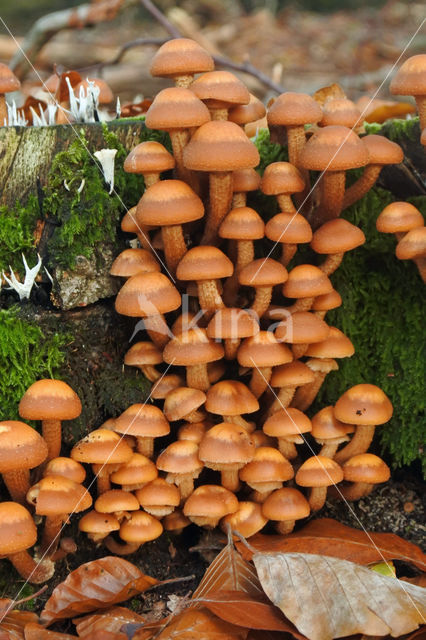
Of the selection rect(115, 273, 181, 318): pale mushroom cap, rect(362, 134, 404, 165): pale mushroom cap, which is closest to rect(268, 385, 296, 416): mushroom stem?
rect(115, 273, 181, 318): pale mushroom cap

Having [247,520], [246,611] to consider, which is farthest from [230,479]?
[246,611]

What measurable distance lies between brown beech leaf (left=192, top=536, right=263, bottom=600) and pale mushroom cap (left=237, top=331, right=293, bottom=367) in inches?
31.7

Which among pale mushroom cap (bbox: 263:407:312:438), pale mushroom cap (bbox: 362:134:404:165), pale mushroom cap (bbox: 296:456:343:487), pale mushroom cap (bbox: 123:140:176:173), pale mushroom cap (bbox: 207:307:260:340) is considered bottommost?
pale mushroom cap (bbox: 296:456:343:487)

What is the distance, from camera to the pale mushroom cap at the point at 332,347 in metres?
3.24

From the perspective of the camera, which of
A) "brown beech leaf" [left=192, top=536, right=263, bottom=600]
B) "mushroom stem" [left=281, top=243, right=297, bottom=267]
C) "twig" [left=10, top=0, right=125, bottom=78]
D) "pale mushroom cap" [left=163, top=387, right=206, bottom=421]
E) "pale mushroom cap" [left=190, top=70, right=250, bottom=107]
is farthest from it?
"twig" [left=10, top=0, right=125, bottom=78]

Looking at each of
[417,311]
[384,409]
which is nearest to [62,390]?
→ [384,409]

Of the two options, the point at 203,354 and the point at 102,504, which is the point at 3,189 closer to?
the point at 203,354

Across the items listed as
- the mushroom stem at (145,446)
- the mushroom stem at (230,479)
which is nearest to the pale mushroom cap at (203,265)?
the mushroom stem at (145,446)

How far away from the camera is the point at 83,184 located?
336 cm

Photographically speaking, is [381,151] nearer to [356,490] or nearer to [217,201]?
[217,201]

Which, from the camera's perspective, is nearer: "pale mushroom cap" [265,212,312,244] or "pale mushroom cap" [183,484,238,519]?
"pale mushroom cap" [183,484,238,519]

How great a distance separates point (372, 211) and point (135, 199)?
1.34 meters

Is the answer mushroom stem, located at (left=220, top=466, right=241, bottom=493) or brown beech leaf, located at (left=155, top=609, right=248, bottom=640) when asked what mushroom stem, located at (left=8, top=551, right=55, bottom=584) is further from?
mushroom stem, located at (left=220, top=466, right=241, bottom=493)

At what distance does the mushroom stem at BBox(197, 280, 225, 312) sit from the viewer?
3158 mm
